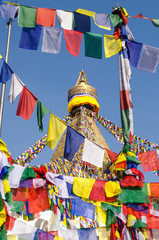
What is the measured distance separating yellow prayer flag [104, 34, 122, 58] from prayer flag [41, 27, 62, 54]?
109 centimetres

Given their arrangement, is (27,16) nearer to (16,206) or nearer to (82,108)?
(16,206)

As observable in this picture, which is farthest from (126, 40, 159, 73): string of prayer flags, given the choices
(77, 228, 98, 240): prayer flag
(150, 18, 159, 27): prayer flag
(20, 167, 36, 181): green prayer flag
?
(77, 228, 98, 240): prayer flag

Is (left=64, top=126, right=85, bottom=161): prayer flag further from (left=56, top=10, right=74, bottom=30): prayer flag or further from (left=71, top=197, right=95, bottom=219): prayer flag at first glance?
(left=56, top=10, right=74, bottom=30): prayer flag

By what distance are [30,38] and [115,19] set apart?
2.14 metres

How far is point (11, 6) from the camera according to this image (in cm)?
692

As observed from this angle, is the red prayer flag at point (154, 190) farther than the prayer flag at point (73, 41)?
No

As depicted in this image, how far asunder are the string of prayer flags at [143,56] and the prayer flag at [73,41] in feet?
3.90

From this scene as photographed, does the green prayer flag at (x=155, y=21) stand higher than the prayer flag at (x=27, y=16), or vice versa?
the green prayer flag at (x=155, y=21)

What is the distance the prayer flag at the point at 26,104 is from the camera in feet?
20.5

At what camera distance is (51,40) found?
23.0 ft

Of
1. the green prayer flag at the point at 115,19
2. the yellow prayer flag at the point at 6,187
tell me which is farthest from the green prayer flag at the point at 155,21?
the yellow prayer flag at the point at 6,187

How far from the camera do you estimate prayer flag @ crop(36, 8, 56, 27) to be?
7008mm

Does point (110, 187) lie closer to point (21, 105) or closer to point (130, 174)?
point (130, 174)

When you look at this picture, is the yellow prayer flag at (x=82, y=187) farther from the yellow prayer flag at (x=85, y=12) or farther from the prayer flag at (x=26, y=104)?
the yellow prayer flag at (x=85, y=12)
